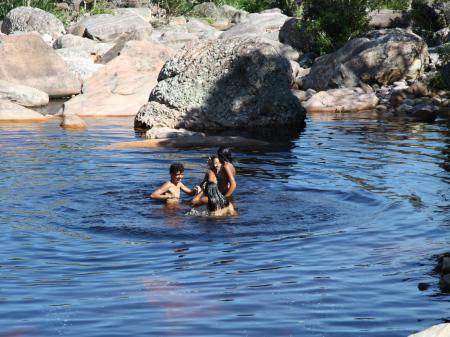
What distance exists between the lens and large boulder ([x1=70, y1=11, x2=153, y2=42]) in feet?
130

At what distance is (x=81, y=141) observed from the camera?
20109mm

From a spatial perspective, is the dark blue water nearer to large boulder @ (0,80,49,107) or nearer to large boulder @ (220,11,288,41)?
large boulder @ (0,80,49,107)

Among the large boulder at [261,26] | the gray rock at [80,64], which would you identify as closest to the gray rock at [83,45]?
the gray rock at [80,64]

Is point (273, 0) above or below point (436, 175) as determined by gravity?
above

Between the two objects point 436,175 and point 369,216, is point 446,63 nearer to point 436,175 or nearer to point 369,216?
point 436,175

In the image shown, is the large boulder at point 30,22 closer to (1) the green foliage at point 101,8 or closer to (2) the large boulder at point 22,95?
(1) the green foliage at point 101,8

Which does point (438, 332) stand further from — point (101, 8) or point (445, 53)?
point (101, 8)

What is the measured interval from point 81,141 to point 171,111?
3322mm

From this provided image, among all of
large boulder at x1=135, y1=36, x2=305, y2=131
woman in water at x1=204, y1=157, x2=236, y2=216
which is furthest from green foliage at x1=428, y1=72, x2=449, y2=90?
woman in water at x1=204, y1=157, x2=236, y2=216

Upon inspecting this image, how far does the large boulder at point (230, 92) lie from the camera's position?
22.4 metres

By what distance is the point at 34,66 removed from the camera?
29438 mm

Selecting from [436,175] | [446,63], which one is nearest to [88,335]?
[436,175]

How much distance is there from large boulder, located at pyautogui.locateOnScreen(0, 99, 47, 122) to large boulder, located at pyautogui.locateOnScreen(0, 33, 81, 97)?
454 centimetres

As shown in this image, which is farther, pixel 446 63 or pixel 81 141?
pixel 446 63
